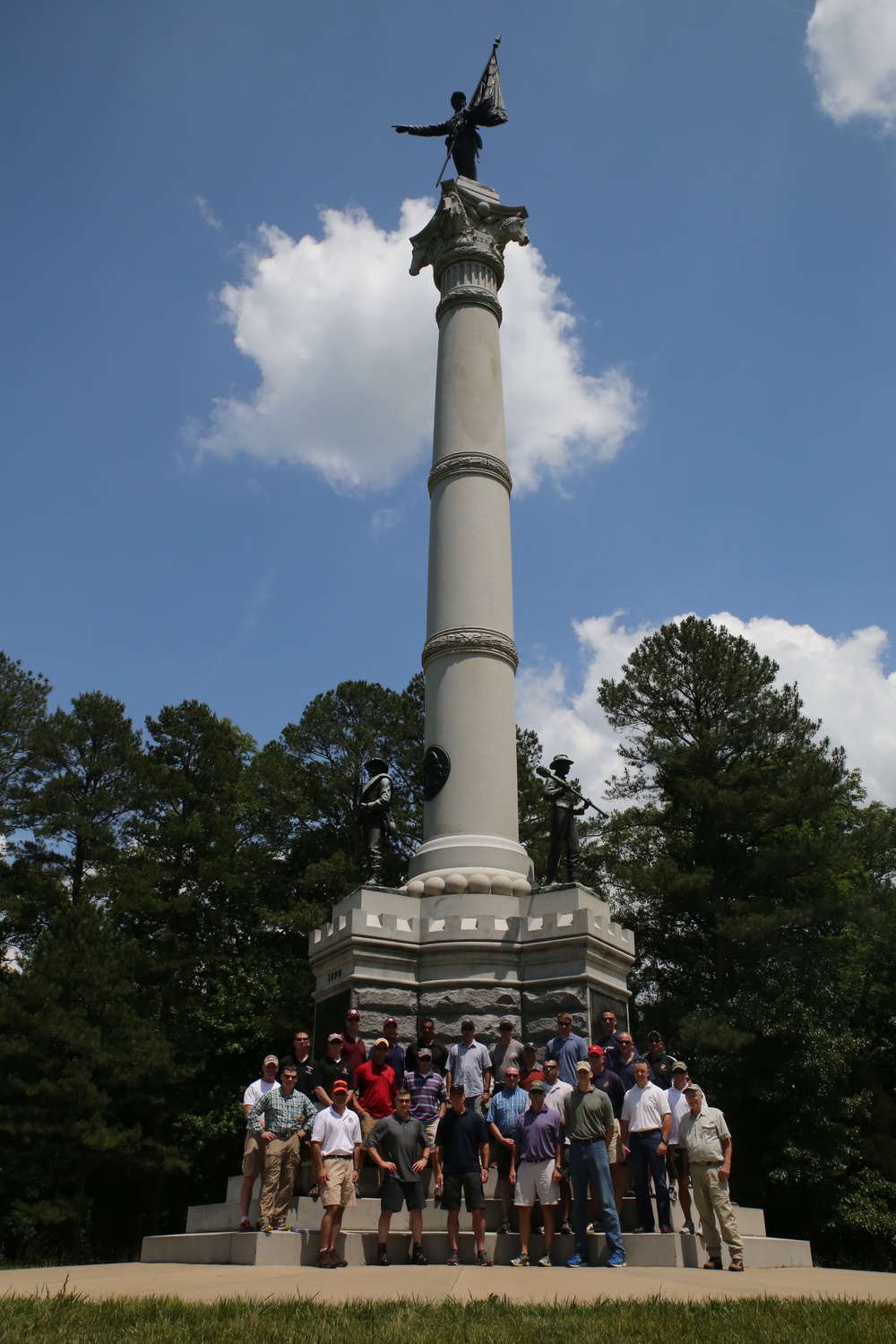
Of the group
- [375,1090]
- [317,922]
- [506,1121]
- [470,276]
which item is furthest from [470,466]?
[317,922]

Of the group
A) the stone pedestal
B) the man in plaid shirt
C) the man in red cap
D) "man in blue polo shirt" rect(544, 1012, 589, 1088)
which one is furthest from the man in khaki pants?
the stone pedestal

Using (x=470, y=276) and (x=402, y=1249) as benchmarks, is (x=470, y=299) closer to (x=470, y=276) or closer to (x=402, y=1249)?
(x=470, y=276)

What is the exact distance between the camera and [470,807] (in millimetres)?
15523

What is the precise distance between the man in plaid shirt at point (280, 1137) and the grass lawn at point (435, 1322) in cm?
367

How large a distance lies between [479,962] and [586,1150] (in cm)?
502

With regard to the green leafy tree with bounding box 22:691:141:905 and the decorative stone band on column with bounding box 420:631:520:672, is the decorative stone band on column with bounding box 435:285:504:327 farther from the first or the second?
the green leafy tree with bounding box 22:691:141:905

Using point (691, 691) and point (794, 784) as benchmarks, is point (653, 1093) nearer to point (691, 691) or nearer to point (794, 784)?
point (794, 784)

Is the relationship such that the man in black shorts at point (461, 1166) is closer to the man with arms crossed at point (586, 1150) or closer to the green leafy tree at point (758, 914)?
the man with arms crossed at point (586, 1150)

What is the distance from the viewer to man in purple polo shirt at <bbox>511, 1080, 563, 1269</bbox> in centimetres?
910

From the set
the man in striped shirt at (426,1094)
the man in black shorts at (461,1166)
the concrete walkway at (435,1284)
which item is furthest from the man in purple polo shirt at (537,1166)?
the man in striped shirt at (426,1094)

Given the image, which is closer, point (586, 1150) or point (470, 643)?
point (586, 1150)

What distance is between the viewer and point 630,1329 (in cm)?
525

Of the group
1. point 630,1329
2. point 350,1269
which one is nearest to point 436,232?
point 350,1269

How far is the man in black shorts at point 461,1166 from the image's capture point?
896 centimetres
